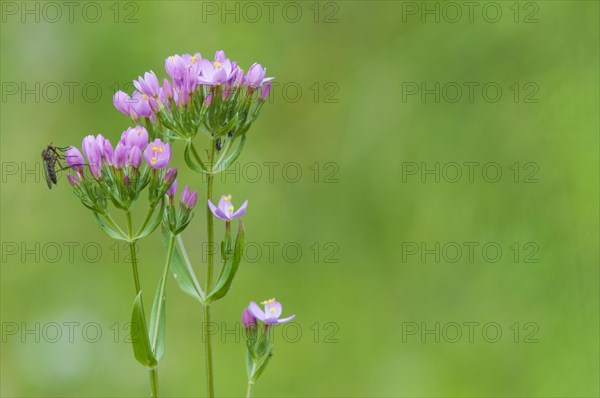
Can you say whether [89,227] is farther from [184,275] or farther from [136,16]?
[184,275]

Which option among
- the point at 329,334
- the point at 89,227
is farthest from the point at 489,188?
the point at 89,227

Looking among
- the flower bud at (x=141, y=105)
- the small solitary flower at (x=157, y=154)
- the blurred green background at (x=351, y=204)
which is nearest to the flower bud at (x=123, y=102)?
the flower bud at (x=141, y=105)

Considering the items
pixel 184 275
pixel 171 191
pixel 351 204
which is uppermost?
pixel 171 191

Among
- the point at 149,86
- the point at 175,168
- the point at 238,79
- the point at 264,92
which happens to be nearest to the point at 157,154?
the point at 175,168

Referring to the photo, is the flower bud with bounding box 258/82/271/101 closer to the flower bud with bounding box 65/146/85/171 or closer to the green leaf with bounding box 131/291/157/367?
the flower bud with bounding box 65/146/85/171

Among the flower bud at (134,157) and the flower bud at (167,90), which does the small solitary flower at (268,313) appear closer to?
the flower bud at (134,157)

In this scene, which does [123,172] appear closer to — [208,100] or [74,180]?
[74,180]
